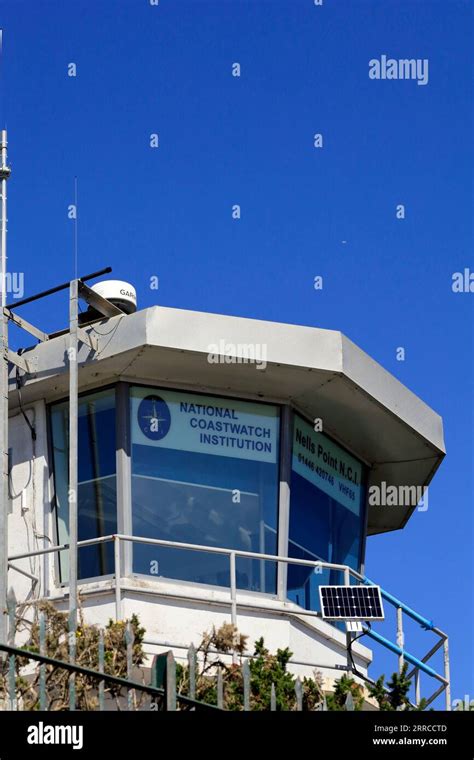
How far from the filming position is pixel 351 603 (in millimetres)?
16266

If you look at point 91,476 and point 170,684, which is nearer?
point 170,684

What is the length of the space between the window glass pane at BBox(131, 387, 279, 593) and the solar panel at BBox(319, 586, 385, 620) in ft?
3.66

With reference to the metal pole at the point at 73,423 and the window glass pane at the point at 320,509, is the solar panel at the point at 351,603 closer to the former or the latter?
the window glass pane at the point at 320,509

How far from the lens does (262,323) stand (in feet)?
55.9

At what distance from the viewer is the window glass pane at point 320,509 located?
1798 centimetres

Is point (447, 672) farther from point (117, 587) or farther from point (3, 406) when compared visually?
point (3, 406)

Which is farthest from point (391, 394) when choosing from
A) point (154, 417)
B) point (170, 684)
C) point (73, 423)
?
point (170, 684)

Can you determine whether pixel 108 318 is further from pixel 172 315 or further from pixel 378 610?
pixel 378 610

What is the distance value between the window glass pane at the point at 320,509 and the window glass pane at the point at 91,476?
2084mm

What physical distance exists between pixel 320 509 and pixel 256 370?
218cm

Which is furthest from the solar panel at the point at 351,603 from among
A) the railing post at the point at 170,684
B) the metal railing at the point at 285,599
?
the railing post at the point at 170,684
